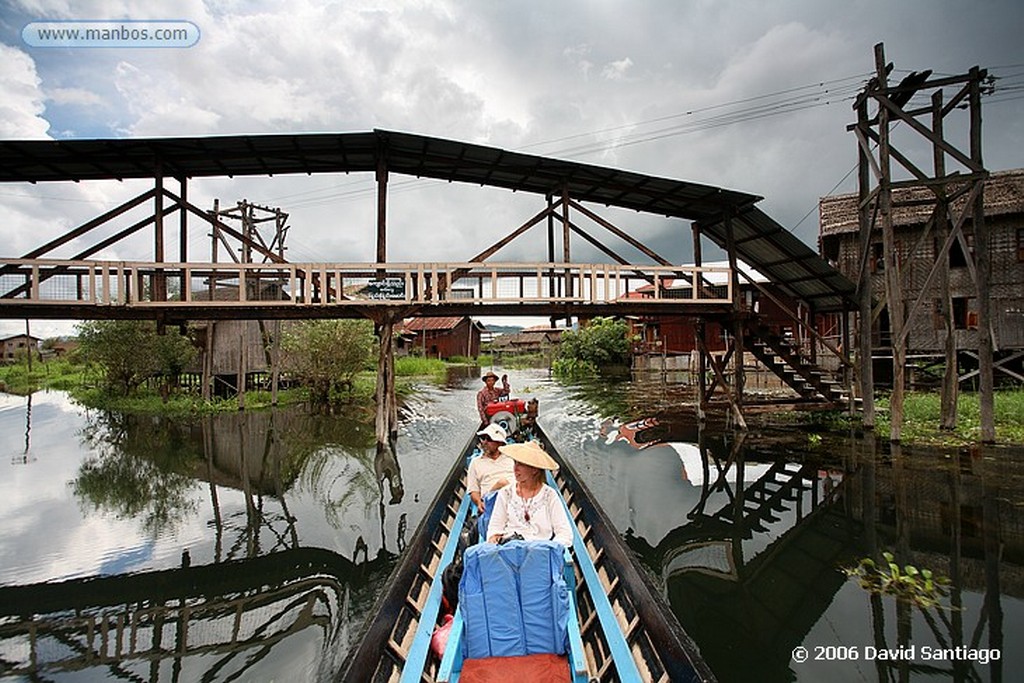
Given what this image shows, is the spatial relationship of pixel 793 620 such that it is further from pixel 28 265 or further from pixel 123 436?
pixel 123 436

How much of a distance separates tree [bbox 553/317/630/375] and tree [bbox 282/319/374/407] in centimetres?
1747

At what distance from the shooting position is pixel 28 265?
10789 millimetres

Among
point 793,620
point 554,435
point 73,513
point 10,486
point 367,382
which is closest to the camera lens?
point 793,620

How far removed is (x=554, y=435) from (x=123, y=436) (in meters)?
12.5

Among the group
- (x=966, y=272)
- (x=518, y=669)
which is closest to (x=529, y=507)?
(x=518, y=669)

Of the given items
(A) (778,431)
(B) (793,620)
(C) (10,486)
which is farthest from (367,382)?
(B) (793,620)

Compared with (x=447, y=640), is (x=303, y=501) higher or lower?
lower

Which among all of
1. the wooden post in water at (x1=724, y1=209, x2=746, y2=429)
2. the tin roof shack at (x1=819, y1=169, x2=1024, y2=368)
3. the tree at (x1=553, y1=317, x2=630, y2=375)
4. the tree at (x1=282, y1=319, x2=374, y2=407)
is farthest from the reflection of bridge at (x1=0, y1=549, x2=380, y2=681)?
the tree at (x1=553, y1=317, x2=630, y2=375)

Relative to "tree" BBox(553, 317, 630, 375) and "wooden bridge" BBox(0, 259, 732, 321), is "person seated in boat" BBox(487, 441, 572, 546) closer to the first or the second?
"wooden bridge" BBox(0, 259, 732, 321)

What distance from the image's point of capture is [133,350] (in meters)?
22.5

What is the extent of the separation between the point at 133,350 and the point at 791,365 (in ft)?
79.9

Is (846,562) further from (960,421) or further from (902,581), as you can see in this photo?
(960,421)

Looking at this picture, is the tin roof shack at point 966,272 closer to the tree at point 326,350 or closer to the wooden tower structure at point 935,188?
the wooden tower structure at point 935,188

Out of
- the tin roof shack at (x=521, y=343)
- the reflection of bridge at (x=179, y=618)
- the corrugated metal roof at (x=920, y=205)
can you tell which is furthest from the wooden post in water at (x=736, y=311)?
the tin roof shack at (x=521, y=343)
